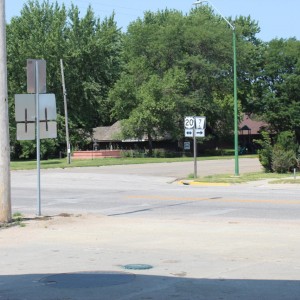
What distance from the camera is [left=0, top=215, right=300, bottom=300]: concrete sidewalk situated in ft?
22.7

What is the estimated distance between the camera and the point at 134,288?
7.07 meters

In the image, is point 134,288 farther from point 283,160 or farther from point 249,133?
point 249,133

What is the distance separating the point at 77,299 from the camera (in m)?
6.55

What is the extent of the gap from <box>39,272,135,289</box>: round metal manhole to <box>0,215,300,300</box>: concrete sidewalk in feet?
0.04

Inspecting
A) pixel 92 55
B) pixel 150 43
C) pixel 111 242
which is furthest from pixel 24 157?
pixel 111 242

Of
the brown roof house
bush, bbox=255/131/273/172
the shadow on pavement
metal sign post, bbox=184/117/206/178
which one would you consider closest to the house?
the brown roof house

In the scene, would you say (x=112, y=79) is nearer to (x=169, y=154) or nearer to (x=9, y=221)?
(x=169, y=154)

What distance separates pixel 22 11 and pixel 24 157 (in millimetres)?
19627

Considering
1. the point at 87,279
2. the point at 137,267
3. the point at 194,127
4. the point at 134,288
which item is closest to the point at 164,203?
A: the point at 137,267

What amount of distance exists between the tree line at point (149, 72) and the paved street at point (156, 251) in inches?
1953

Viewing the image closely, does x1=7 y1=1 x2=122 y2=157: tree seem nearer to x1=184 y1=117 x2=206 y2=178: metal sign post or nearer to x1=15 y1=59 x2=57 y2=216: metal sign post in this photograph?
x1=184 y1=117 x2=206 y2=178: metal sign post

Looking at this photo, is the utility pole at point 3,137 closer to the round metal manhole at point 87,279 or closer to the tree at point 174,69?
the round metal manhole at point 87,279

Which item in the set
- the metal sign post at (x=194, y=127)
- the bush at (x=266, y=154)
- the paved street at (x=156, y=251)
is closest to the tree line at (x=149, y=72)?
the bush at (x=266, y=154)

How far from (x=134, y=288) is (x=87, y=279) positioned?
789mm
